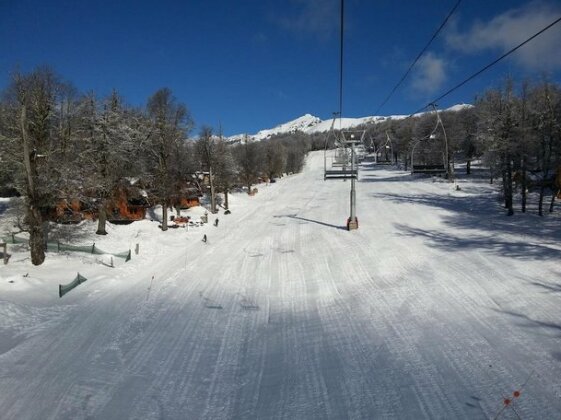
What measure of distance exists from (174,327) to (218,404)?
15.1 feet

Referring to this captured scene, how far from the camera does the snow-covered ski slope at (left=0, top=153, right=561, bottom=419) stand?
779cm

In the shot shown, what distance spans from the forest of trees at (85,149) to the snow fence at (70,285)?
4010 mm

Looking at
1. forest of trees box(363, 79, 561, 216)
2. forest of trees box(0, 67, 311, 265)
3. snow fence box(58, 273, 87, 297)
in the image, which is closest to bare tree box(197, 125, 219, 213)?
forest of trees box(0, 67, 311, 265)

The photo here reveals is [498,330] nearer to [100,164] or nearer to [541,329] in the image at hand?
[541,329]

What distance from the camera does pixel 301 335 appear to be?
11.2 meters

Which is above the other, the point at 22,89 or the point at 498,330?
the point at 22,89

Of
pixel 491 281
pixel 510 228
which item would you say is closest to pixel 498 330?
pixel 491 281

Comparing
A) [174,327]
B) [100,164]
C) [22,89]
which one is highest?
[22,89]

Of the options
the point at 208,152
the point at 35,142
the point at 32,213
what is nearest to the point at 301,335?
the point at 32,213

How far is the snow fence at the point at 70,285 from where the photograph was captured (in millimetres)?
14914

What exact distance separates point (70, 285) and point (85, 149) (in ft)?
53.4

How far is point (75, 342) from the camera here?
36.0 feet

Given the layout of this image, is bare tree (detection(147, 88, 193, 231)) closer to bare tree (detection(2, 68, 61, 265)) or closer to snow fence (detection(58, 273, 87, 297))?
bare tree (detection(2, 68, 61, 265))

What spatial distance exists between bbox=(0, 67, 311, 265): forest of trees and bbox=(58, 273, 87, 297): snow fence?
13.2ft
